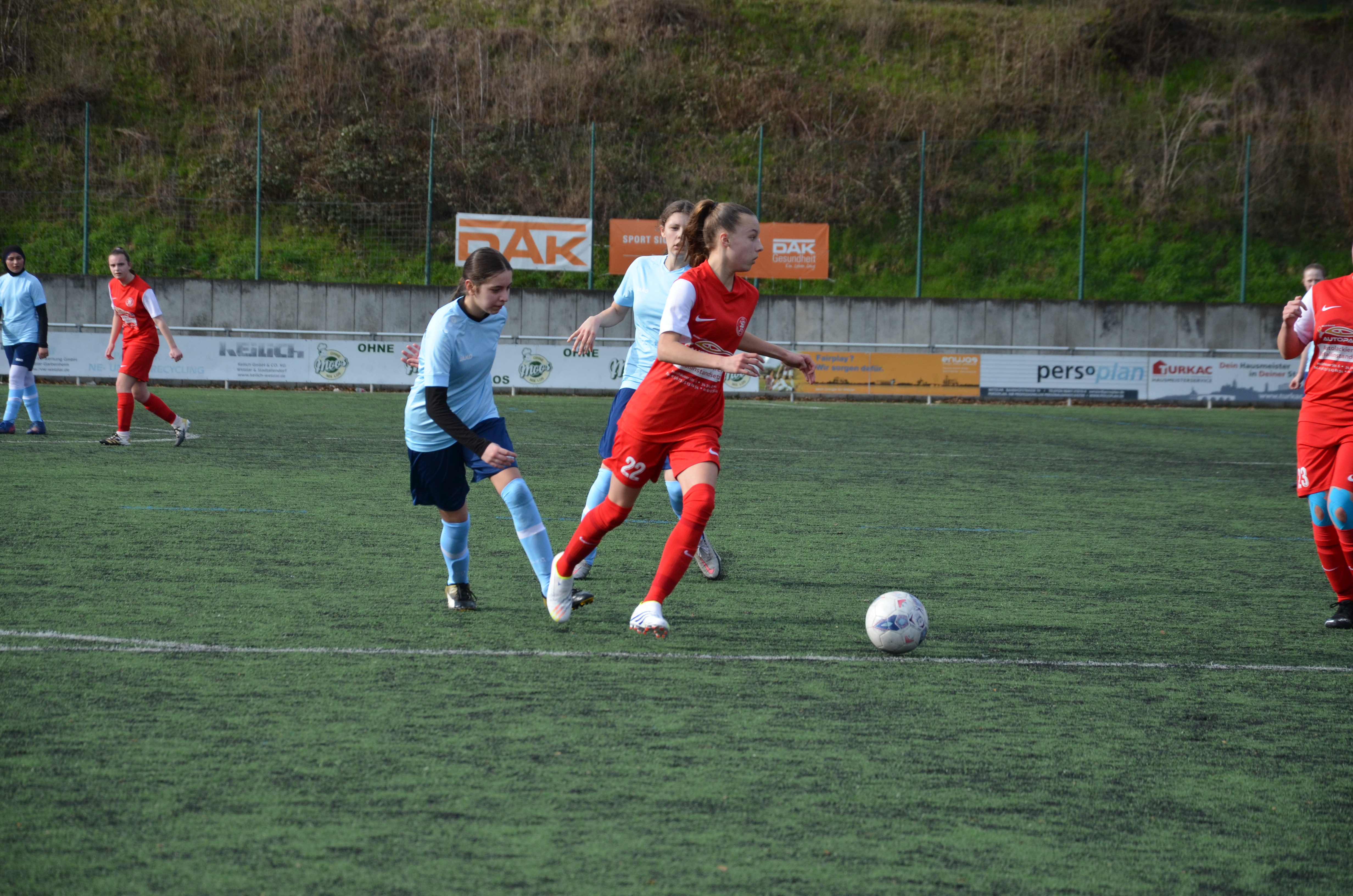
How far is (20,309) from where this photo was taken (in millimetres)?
12227

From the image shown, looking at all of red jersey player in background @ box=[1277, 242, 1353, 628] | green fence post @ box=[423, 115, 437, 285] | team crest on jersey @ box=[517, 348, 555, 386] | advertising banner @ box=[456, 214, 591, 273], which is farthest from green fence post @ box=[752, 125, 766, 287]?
red jersey player in background @ box=[1277, 242, 1353, 628]

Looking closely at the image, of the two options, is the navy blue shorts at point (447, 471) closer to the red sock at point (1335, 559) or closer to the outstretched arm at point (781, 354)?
the outstretched arm at point (781, 354)

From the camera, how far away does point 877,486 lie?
10.0 meters

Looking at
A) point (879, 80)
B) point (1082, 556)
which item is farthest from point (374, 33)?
point (1082, 556)

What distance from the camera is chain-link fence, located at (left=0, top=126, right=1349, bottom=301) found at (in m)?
24.1

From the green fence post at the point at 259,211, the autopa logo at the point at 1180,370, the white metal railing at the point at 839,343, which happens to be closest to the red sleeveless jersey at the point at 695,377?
the white metal railing at the point at 839,343

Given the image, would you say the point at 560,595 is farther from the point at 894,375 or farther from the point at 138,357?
the point at 894,375

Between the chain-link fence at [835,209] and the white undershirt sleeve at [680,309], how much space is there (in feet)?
66.6

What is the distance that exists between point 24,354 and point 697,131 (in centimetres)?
1917

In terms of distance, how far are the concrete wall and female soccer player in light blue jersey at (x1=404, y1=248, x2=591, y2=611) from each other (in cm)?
1744

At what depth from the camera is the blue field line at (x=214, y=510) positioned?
7.66 meters

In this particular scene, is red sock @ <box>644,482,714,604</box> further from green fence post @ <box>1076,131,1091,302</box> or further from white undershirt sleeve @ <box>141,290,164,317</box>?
green fence post @ <box>1076,131,1091,302</box>

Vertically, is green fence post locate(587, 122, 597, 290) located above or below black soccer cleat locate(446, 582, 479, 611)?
above

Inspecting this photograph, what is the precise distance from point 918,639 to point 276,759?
96.4 inches
